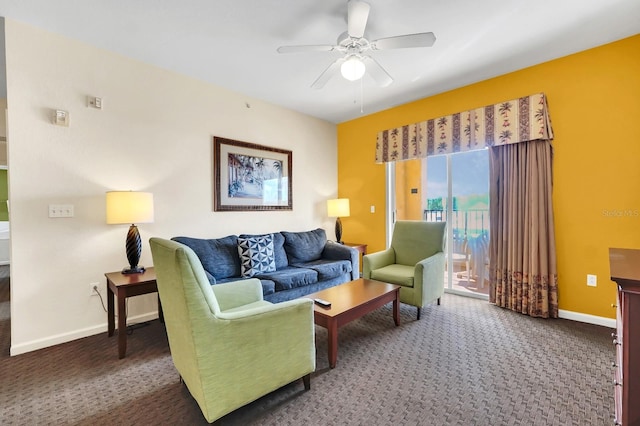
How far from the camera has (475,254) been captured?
12.4ft

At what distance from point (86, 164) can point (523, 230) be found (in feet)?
14.8

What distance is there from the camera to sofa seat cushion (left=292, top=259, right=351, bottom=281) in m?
3.41

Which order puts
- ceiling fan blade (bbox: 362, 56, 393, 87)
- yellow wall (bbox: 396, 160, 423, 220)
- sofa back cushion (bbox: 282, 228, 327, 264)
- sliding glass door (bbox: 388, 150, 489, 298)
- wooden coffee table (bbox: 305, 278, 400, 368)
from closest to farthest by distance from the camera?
wooden coffee table (bbox: 305, 278, 400, 368) → ceiling fan blade (bbox: 362, 56, 393, 87) → sliding glass door (bbox: 388, 150, 489, 298) → sofa back cushion (bbox: 282, 228, 327, 264) → yellow wall (bbox: 396, 160, 423, 220)

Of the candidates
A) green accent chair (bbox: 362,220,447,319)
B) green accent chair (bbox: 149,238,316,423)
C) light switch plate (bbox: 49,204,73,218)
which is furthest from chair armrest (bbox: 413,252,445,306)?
light switch plate (bbox: 49,204,73,218)

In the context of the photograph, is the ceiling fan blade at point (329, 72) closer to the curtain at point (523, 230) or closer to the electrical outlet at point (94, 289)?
the curtain at point (523, 230)

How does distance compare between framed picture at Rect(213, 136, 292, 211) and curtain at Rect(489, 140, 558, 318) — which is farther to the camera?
framed picture at Rect(213, 136, 292, 211)

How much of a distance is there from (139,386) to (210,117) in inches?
111

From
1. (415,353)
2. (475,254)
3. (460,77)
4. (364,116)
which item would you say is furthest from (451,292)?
(364,116)

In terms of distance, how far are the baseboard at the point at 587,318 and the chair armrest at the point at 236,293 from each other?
123 inches

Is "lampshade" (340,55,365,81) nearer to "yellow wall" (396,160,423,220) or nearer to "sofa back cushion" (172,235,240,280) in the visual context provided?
"sofa back cushion" (172,235,240,280)

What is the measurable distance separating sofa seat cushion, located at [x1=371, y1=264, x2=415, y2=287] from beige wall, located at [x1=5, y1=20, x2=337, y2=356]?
2026 millimetres

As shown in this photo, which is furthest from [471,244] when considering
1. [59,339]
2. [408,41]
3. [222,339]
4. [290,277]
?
[59,339]

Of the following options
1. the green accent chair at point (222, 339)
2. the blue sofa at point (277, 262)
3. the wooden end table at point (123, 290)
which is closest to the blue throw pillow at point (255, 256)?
the blue sofa at point (277, 262)

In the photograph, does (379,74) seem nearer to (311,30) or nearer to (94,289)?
(311,30)
